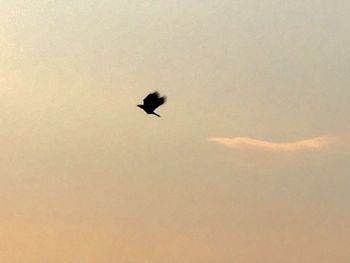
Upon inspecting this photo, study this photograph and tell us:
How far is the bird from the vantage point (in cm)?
1647

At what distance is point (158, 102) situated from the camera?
54.7 ft

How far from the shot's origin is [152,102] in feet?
56.2

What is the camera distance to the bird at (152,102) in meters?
16.5
